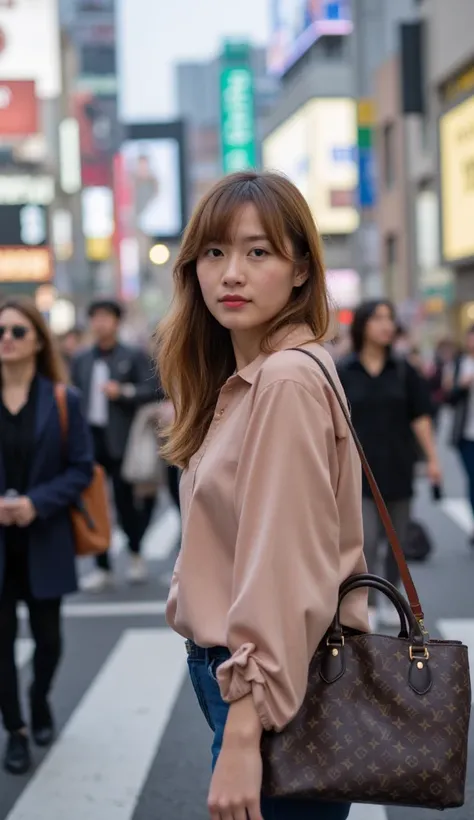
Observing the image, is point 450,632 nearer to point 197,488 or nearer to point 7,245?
point 197,488

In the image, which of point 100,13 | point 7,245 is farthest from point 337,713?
point 100,13

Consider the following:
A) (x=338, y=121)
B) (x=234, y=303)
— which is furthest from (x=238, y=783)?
(x=338, y=121)

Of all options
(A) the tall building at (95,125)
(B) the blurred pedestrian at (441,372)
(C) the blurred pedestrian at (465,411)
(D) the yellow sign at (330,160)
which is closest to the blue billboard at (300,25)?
(D) the yellow sign at (330,160)

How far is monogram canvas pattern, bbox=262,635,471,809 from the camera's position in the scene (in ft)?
7.25

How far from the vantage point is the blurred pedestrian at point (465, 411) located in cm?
1086

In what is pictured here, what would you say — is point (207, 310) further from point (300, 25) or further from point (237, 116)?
point (300, 25)

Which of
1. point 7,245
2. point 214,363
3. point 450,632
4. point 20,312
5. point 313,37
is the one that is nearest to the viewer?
point 214,363

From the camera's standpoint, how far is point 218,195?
2463 millimetres

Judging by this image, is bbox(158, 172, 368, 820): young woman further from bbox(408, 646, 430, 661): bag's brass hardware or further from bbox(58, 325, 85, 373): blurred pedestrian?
bbox(58, 325, 85, 373): blurred pedestrian

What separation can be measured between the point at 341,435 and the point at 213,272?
41 centimetres

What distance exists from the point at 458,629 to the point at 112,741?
268cm

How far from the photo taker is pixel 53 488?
5430 mm

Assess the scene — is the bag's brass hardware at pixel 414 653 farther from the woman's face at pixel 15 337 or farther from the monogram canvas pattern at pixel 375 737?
the woman's face at pixel 15 337

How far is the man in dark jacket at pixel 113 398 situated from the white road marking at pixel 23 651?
1.56 metres
